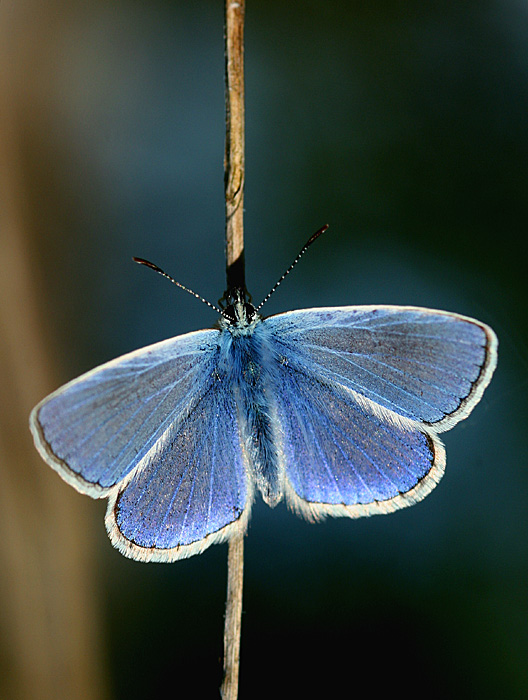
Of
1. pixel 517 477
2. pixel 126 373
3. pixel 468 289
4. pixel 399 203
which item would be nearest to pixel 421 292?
pixel 468 289

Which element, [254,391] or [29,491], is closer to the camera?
[254,391]

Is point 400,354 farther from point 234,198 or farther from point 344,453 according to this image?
point 234,198

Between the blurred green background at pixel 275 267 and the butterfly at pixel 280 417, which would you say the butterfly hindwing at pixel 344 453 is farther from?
the blurred green background at pixel 275 267

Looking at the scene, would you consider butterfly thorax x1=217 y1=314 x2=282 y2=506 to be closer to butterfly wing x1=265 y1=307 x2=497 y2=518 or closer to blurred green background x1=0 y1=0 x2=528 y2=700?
butterfly wing x1=265 y1=307 x2=497 y2=518

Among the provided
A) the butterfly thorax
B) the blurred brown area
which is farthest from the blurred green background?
the butterfly thorax

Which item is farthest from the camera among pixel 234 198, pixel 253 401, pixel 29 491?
pixel 29 491

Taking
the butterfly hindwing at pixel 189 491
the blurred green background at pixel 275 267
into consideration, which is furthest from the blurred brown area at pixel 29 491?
the butterfly hindwing at pixel 189 491

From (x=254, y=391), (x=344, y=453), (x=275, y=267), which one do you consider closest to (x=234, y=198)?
(x=254, y=391)
